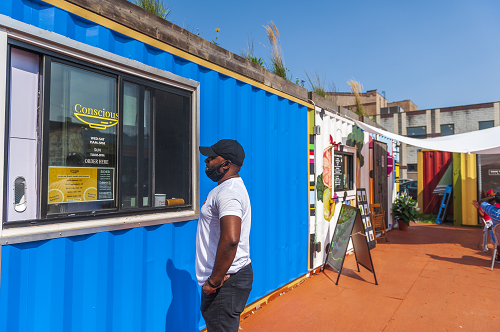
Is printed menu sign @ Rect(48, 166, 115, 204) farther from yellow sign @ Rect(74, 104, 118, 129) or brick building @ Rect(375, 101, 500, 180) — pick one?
brick building @ Rect(375, 101, 500, 180)

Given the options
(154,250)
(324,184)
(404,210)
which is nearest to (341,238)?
(324,184)

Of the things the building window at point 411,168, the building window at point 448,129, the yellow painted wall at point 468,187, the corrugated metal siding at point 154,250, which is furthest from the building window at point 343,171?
the building window at point 448,129

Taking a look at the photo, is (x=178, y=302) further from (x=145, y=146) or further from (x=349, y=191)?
(x=349, y=191)

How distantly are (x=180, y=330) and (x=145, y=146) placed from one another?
71.6 inches

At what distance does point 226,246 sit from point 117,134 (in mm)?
1422

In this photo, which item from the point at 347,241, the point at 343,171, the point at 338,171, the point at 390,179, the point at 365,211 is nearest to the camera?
the point at 347,241

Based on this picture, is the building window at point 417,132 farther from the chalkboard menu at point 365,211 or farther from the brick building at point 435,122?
the chalkboard menu at point 365,211

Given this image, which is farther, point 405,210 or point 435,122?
point 435,122

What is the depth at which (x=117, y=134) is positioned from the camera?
256 centimetres

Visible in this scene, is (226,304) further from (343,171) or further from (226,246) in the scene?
(343,171)

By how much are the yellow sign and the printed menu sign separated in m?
0.35

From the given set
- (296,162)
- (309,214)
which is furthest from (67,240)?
(309,214)

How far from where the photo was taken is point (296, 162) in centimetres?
498

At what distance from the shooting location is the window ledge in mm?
1943
